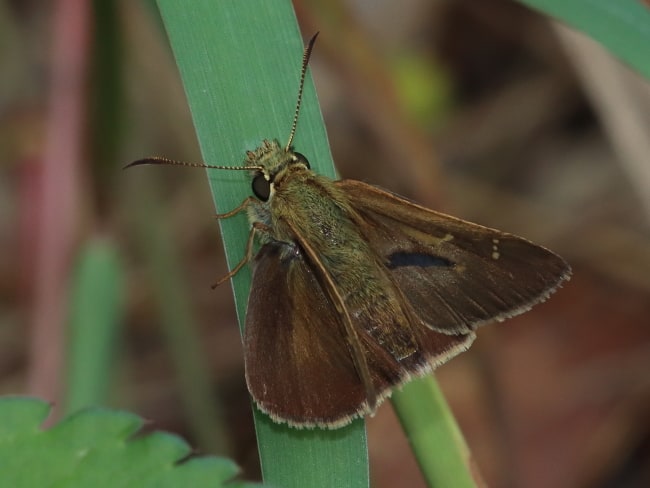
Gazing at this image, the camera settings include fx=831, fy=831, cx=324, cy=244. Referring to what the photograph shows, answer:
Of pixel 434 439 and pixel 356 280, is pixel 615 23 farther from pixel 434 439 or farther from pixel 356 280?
pixel 434 439

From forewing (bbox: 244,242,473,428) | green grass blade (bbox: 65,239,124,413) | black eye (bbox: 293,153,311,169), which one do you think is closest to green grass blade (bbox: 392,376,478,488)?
A: forewing (bbox: 244,242,473,428)

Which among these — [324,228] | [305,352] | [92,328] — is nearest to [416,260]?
[324,228]

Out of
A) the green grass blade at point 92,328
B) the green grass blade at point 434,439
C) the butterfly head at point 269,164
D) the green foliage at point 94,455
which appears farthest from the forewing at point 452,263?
the green grass blade at point 92,328

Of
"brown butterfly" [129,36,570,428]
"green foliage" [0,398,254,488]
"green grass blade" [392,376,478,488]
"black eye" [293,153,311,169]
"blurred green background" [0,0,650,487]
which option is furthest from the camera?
"blurred green background" [0,0,650,487]

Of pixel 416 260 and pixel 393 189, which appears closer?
pixel 416 260

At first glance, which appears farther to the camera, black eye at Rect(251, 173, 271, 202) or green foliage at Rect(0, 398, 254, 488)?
black eye at Rect(251, 173, 271, 202)

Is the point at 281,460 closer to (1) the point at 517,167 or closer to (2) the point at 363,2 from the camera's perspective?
(1) the point at 517,167

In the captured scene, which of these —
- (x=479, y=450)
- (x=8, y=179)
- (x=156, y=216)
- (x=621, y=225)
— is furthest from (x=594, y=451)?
(x=8, y=179)

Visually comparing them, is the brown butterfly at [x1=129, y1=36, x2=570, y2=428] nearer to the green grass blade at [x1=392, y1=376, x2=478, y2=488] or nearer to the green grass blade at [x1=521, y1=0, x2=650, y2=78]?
the green grass blade at [x1=392, y1=376, x2=478, y2=488]

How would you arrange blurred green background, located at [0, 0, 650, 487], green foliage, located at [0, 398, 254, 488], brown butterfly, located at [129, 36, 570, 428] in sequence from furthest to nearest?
blurred green background, located at [0, 0, 650, 487] → brown butterfly, located at [129, 36, 570, 428] → green foliage, located at [0, 398, 254, 488]
